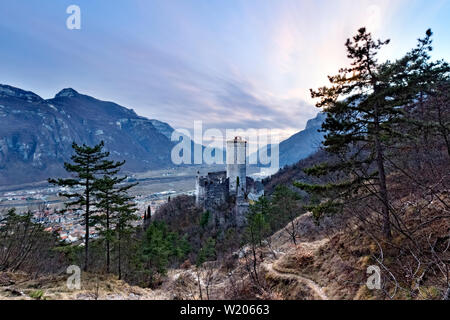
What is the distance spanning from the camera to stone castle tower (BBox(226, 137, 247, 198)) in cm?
4206

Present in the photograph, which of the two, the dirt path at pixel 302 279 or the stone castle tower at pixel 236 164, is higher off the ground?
the stone castle tower at pixel 236 164

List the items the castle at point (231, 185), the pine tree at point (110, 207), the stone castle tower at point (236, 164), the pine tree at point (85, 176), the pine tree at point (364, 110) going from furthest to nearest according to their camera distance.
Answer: the stone castle tower at point (236, 164), the castle at point (231, 185), the pine tree at point (110, 207), the pine tree at point (85, 176), the pine tree at point (364, 110)

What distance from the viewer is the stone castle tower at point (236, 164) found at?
Result: 42062 millimetres

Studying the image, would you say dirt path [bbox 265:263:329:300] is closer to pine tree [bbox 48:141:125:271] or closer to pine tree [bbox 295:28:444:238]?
pine tree [bbox 295:28:444:238]

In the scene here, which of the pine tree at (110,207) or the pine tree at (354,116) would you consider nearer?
the pine tree at (354,116)

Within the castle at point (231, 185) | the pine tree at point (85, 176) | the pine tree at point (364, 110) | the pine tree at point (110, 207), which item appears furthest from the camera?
the castle at point (231, 185)

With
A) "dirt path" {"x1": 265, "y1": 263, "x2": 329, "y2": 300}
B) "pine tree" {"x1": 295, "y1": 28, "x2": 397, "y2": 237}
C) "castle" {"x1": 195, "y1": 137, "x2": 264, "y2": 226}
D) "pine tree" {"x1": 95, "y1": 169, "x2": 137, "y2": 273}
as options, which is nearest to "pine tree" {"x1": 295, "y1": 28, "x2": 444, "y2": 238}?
"pine tree" {"x1": 295, "y1": 28, "x2": 397, "y2": 237}

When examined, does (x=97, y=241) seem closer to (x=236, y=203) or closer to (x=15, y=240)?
(x=15, y=240)

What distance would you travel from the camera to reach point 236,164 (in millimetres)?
42250

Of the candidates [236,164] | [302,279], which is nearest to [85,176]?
[302,279]

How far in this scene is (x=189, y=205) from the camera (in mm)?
50375

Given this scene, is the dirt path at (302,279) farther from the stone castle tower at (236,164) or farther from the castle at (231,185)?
the stone castle tower at (236,164)

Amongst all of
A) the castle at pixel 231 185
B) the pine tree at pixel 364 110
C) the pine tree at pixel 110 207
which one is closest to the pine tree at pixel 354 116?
the pine tree at pixel 364 110

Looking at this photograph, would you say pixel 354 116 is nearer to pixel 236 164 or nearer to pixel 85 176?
pixel 85 176
